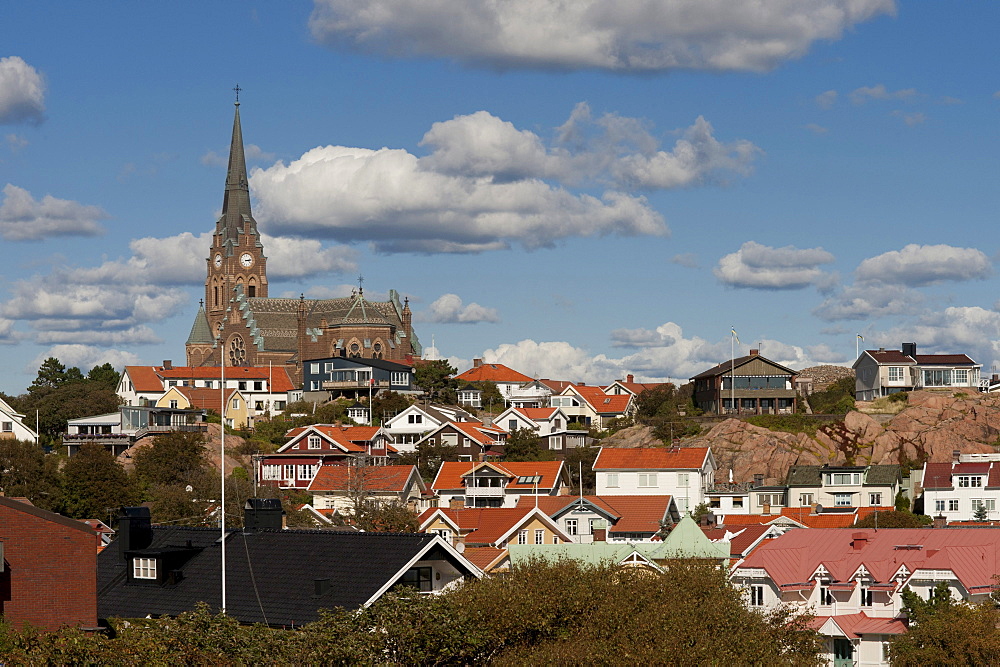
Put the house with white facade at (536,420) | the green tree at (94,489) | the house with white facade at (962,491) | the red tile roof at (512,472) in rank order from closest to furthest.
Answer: the green tree at (94,489) < the house with white facade at (962,491) < the red tile roof at (512,472) < the house with white facade at (536,420)

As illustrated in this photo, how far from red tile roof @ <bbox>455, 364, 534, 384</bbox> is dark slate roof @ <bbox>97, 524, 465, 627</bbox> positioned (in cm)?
11253

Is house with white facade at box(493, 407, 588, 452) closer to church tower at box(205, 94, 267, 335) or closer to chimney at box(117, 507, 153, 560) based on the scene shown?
church tower at box(205, 94, 267, 335)

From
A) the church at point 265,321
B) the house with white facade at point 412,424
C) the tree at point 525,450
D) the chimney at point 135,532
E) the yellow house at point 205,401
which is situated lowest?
the chimney at point 135,532

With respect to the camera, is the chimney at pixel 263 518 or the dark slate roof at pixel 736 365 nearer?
the chimney at pixel 263 518

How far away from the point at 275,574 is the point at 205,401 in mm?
96638

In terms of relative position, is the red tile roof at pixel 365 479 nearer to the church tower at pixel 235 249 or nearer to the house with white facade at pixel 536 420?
the house with white facade at pixel 536 420

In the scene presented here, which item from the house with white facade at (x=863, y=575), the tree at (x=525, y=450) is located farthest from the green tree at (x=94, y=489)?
the house with white facade at (x=863, y=575)

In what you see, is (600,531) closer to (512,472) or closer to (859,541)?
(512,472)

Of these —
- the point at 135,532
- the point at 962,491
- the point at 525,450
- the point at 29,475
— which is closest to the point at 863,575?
the point at 135,532

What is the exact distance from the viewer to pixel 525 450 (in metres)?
111

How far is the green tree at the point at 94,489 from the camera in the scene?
283 feet

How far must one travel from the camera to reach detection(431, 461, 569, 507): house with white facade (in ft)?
319

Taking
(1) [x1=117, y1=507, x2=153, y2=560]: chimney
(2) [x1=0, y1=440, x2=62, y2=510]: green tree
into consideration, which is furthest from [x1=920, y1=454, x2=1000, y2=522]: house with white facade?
(1) [x1=117, y1=507, x2=153, y2=560]: chimney

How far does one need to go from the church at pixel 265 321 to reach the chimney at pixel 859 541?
272 feet
